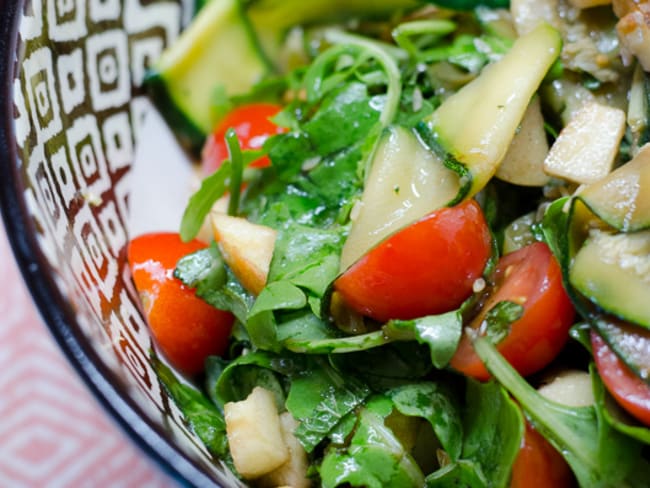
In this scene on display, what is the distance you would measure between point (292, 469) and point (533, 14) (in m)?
0.95

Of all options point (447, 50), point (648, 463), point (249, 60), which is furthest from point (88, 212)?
point (648, 463)

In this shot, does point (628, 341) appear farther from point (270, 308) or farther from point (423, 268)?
point (270, 308)

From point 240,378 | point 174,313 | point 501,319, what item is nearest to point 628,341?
point 501,319

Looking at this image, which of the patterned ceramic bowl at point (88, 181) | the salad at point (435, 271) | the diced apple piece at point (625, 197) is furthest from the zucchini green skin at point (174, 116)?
the diced apple piece at point (625, 197)

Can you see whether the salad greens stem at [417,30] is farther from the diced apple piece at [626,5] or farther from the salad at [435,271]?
the diced apple piece at [626,5]

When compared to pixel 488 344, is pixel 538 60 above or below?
above

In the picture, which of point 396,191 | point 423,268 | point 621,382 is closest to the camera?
point 621,382

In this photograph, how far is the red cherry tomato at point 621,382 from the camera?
3.54ft

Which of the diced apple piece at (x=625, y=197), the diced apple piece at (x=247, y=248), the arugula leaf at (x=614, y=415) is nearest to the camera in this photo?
the arugula leaf at (x=614, y=415)

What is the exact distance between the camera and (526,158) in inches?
54.2

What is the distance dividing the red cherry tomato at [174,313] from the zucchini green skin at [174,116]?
40cm

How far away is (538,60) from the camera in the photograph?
1.38 m

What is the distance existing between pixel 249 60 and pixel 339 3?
0.25m

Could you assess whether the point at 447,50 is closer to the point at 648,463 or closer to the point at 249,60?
the point at 249,60
